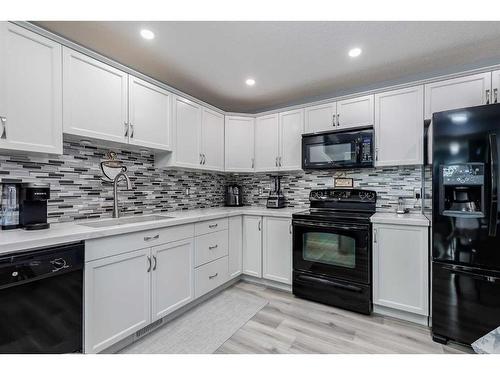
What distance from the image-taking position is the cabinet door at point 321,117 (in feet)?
9.13

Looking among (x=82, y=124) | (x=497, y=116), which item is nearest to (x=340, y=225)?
(x=497, y=116)

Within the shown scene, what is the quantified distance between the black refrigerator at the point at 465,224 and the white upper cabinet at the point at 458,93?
522 millimetres

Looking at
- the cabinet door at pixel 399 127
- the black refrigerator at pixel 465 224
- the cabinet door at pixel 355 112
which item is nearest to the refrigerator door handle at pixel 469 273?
the black refrigerator at pixel 465 224

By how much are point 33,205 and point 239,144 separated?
2.27 meters

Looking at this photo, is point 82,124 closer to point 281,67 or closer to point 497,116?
point 281,67

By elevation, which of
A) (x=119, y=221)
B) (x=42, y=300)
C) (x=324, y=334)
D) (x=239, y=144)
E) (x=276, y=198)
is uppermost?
(x=239, y=144)

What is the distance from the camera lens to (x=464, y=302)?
1.77 meters

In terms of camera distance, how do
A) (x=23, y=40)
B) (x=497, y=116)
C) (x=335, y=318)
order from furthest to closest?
(x=335, y=318), (x=497, y=116), (x=23, y=40)

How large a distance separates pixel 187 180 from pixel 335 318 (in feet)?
7.44

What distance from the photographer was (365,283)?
2.24 metres

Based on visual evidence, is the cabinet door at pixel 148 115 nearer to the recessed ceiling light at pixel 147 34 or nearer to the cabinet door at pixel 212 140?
the recessed ceiling light at pixel 147 34

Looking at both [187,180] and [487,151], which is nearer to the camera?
[487,151]

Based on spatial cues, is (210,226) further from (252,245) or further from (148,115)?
(148,115)

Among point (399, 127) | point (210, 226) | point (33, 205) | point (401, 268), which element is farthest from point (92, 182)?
point (399, 127)
